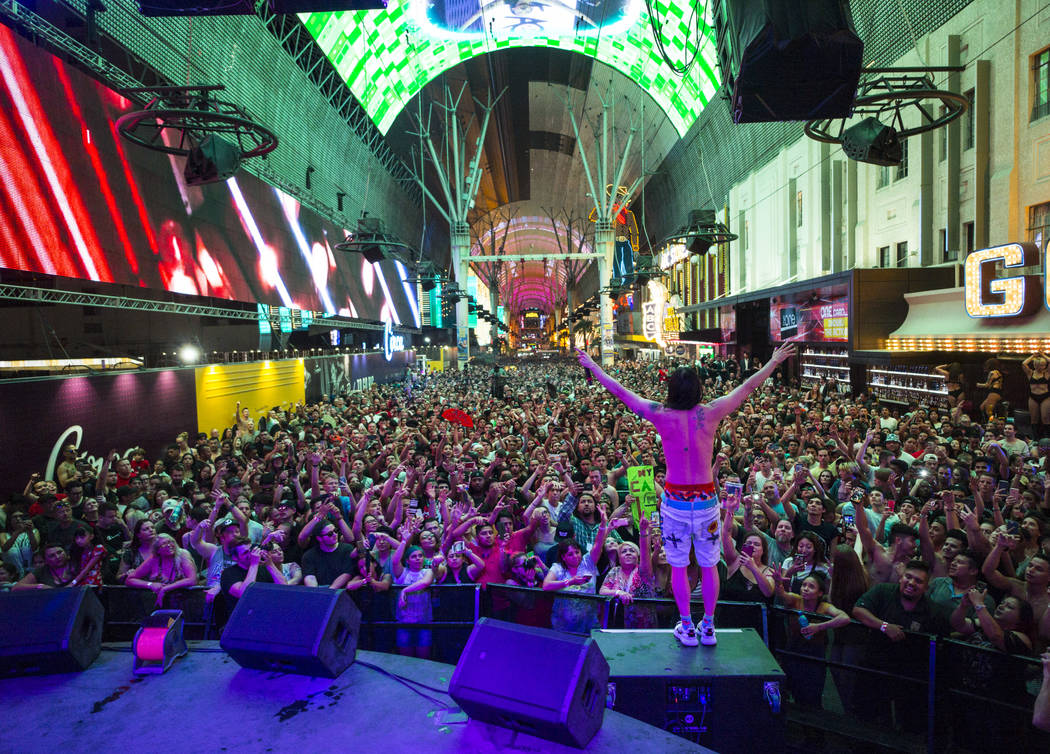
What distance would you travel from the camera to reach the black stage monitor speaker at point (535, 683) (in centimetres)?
264

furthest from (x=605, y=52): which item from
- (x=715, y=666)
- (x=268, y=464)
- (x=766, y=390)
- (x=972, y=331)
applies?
(x=715, y=666)

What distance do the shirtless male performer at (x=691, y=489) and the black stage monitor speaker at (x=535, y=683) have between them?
964 millimetres

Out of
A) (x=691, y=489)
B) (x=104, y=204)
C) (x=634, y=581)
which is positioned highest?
(x=104, y=204)

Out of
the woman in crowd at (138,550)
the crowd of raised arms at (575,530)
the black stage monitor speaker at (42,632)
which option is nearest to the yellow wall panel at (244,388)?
the crowd of raised arms at (575,530)

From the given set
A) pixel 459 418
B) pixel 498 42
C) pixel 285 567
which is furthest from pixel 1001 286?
pixel 498 42

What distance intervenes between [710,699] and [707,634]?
396mm

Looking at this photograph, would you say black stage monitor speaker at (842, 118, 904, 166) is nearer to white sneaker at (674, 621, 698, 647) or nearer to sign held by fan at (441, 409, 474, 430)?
sign held by fan at (441, 409, 474, 430)

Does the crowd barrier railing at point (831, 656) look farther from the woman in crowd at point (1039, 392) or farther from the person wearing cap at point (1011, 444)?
the woman in crowd at point (1039, 392)

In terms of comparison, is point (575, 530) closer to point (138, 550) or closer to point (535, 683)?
point (535, 683)

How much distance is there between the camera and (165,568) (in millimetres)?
5270

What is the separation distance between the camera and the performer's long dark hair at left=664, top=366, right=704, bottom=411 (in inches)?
146

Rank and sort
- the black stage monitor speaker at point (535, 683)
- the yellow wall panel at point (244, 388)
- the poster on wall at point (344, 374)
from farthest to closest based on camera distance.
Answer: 1. the poster on wall at point (344, 374)
2. the yellow wall panel at point (244, 388)
3. the black stage monitor speaker at point (535, 683)

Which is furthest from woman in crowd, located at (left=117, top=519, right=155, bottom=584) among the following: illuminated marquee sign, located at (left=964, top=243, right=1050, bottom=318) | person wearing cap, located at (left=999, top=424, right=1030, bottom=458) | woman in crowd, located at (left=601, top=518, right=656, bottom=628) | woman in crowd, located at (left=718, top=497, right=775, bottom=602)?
illuminated marquee sign, located at (left=964, top=243, right=1050, bottom=318)

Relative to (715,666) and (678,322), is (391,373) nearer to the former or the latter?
(678,322)
